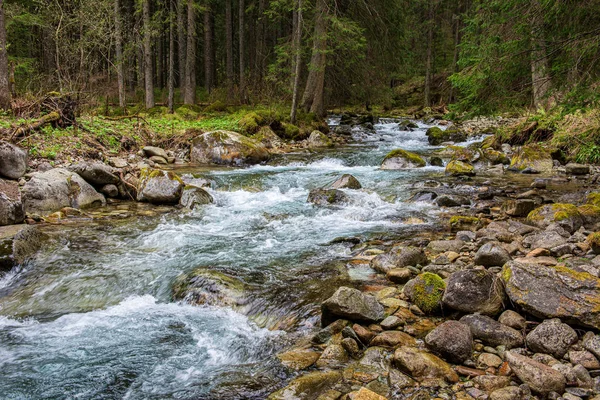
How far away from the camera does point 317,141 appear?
16.6m

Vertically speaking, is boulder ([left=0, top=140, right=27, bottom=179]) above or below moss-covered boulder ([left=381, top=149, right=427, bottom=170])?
above

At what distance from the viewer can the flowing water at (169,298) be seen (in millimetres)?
3270

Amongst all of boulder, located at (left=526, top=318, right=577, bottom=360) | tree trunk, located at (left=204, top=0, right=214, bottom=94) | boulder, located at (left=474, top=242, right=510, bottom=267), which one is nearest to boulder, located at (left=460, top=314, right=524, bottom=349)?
boulder, located at (left=526, top=318, right=577, bottom=360)

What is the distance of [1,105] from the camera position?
11.5m

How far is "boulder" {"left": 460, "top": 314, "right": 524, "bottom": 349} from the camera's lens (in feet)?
10.2

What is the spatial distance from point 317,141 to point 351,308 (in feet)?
44.1

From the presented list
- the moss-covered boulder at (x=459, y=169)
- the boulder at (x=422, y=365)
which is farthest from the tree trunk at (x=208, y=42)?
the boulder at (x=422, y=365)

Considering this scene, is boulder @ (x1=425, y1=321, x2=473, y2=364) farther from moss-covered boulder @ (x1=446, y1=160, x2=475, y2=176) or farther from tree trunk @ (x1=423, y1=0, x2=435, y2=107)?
tree trunk @ (x1=423, y1=0, x2=435, y2=107)

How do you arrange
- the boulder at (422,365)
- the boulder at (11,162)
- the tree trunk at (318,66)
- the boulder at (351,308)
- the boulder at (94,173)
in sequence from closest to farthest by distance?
the boulder at (422,365) → the boulder at (351,308) → the boulder at (11,162) → the boulder at (94,173) → the tree trunk at (318,66)

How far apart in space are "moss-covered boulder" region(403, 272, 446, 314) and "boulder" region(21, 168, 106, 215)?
6.67m

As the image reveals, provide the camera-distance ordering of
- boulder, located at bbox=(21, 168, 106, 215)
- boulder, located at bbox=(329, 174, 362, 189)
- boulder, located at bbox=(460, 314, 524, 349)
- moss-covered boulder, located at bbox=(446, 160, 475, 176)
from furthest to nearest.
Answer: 1. moss-covered boulder, located at bbox=(446, 160, 475, 176)
2. boulder, located at bbox=(329, 174, 362, 189)
3. boulder, located at bbox=(21, 168, 106, 215)
4. boulder, located at bbox=(460, 314, 524, 349)

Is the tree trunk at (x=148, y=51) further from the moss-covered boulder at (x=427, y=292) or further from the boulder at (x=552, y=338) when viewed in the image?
the boulder at (x=552, y=338)

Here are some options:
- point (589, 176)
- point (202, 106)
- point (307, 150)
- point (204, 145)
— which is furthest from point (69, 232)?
point (202, 106)

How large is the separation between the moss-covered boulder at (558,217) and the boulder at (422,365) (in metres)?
3.93
